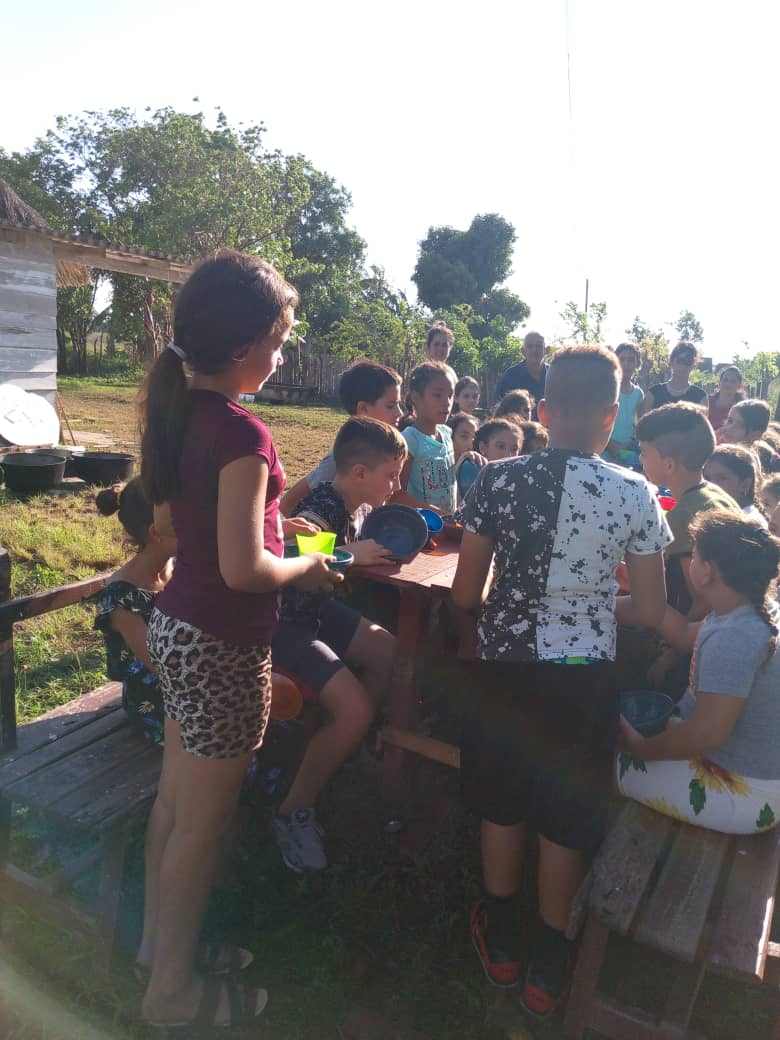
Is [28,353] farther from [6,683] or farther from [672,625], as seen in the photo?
[672,625]

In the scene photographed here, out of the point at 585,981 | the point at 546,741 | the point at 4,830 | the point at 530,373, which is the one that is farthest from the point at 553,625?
the point at 530,373

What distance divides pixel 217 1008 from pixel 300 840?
61 centimetres

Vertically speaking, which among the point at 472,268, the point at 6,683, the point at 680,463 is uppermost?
the point at 472,268

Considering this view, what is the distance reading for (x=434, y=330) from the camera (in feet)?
19.8

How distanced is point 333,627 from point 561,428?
1295 mm

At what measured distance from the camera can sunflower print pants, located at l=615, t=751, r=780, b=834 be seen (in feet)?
6.64

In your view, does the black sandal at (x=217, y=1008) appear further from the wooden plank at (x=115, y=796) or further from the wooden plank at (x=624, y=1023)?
the wooden plank at (x=624, y=1023)

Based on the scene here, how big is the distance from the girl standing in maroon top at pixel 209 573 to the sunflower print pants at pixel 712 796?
112 cm

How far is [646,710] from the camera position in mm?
2398

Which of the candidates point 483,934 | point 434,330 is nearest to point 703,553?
point 483,934

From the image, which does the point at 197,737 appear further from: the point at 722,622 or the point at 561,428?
the point at 722,622

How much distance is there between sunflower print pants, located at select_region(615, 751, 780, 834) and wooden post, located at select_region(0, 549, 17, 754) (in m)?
2.14

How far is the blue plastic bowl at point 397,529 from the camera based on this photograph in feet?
9.07

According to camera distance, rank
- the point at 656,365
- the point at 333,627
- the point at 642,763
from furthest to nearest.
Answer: the point at 656,365, the point at 333,627, the point at 642,763
